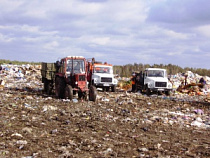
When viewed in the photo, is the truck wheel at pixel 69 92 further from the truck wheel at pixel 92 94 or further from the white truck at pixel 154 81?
the white truck at pixel 154 81

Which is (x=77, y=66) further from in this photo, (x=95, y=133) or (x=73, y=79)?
(x=95, y=133)

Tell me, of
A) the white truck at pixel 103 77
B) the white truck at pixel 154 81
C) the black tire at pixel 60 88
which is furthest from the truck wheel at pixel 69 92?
the white truck at pixel 154 81

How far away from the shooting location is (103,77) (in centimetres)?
1881

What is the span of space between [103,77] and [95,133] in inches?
468

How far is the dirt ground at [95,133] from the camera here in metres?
5.57

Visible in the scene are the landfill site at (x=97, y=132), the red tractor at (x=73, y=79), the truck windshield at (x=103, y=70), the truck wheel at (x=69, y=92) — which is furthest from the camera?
the truck windshield at (x=103, y=70)

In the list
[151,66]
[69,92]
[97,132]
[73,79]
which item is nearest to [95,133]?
[97,132]

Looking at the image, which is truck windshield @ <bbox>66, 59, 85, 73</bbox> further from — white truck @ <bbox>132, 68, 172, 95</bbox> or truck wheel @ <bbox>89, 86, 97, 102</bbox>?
white truck @ <bbox>132, 68, 172, 95</bbox>

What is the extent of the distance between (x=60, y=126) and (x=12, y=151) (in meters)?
2.32

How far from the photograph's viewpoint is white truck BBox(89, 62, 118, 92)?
18781 mm

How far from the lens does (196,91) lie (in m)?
20.4

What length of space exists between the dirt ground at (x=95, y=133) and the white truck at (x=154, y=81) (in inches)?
296

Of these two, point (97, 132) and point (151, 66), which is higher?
point (151, 66)

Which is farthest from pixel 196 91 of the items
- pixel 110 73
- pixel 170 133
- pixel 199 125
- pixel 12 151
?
pixel 12 151
